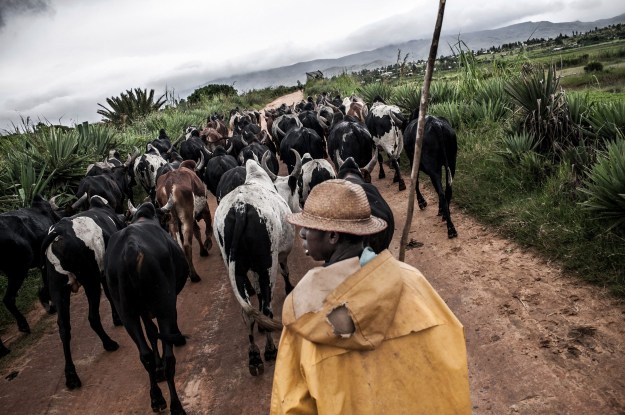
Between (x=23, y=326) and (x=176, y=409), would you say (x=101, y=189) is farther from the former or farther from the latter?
(x=176, y=409)

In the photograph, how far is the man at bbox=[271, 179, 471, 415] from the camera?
181 cm

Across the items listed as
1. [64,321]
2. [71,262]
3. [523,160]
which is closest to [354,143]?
[523,160]

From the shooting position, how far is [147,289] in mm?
4227

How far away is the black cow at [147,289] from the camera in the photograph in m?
4.16

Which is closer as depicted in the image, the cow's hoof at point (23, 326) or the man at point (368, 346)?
the man at point (368, 346)

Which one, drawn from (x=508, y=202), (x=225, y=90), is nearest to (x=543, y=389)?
(x=508, y=202)

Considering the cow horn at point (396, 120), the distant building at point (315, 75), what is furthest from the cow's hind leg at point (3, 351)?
the distant building at point (315, 75)

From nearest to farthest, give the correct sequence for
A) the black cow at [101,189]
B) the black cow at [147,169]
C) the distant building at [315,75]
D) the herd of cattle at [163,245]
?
the herd of cattle at [163,245], the black cow at [101,189], the black cow at [147,169], the distant building at [315,75]

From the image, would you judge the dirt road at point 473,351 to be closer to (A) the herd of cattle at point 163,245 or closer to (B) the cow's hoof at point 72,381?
(B) the cow's hoof at point 72,381

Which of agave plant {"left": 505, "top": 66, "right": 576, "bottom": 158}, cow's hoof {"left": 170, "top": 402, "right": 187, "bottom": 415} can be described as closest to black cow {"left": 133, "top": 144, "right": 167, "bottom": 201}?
cow's hoof {"left": 170, "top": 402, "right": 187, "bottom": 415}

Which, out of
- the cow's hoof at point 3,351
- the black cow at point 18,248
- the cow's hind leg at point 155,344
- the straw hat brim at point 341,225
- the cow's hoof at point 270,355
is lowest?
the cow's hoof at point 3,351

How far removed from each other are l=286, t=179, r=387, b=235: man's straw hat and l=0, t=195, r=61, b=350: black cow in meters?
5.35

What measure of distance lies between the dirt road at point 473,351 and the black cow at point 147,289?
523 mm

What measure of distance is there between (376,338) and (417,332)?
0.20 metres
